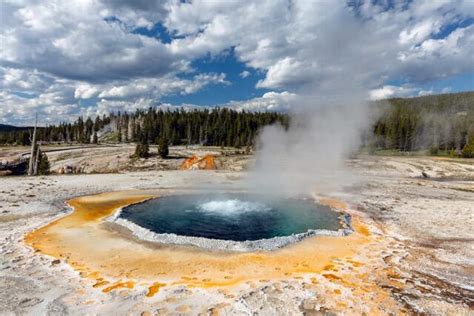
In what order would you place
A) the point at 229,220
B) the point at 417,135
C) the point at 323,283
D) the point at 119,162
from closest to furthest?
the point at 323,283, the point at 229,220, the point at 119,162, the point at 417,135

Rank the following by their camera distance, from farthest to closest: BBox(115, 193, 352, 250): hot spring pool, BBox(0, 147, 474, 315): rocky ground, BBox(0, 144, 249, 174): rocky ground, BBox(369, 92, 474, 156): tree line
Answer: BBox(369, 92, 474, 156): tree line, BBox(0, 144, 249, 174): rocky ground, BBox(115, 193, 352, 250): hot spring pool, BBox(0, 147, 474, 315): rocky ground

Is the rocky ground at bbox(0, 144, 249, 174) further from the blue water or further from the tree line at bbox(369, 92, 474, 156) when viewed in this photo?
the tree line at bbox(369, 92, 474, 156)

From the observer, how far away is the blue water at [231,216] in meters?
10.6

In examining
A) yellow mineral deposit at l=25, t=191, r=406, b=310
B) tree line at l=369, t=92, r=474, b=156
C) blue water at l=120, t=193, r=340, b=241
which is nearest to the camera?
yellow mineral deposit at l=25, t=191, r=406, b=310

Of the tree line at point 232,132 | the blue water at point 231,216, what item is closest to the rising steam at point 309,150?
the blue water at point 231,216

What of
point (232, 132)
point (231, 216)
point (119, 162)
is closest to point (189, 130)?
point (232, 132)

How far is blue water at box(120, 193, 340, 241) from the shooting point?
34.9ft

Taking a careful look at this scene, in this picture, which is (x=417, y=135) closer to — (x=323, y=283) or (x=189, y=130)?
(x=189, y=130)

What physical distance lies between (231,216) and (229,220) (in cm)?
63

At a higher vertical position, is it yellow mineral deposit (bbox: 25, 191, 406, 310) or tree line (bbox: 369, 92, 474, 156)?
tree line (bbox: 369, 92, 474, 156)

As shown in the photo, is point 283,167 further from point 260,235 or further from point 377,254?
point 377,254

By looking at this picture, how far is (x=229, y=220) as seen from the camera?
1209cm

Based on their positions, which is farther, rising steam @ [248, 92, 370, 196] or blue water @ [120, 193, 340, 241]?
rising steam @ [248, 92, 370, 196]

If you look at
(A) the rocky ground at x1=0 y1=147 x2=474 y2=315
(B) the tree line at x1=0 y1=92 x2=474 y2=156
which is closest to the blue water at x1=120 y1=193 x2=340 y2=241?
(A) the rocky ground at x1=0 y1=147 x2=474 y2=315
